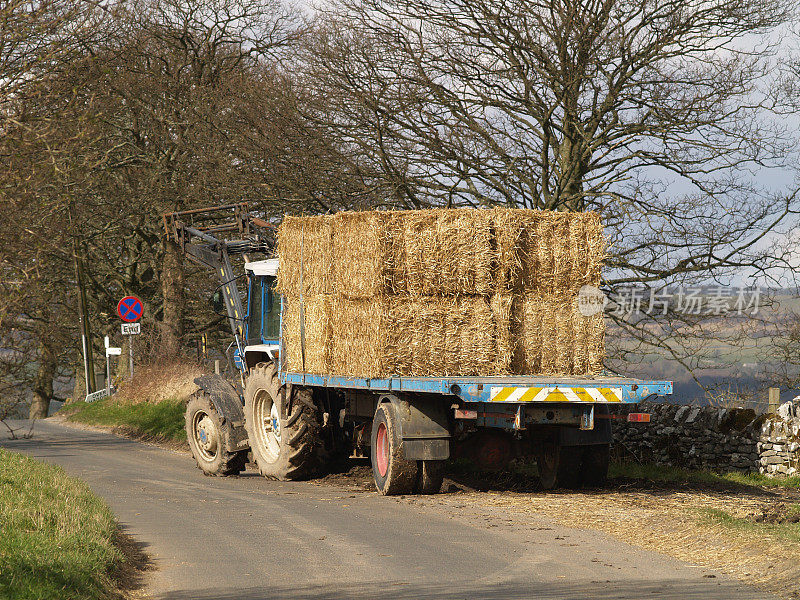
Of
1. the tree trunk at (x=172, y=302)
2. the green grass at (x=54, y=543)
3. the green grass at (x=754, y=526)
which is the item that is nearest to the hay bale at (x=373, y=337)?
the green grass at (x=54, y=543)

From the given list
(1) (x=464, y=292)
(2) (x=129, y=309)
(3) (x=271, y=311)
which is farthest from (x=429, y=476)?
(2) (x=129, y=309)

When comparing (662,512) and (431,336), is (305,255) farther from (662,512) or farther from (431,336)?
(662,512)

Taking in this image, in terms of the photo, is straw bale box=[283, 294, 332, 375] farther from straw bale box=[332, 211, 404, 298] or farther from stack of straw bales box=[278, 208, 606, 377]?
straw bale box=[332, 211, 404, 298]

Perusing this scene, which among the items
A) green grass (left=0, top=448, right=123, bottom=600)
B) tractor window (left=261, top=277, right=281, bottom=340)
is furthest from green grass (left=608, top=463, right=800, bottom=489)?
green grass (left=0, top=448, right=123, bottom=600)

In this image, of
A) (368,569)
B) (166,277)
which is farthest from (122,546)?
(166,277)

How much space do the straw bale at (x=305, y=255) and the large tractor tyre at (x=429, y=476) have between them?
241 cm

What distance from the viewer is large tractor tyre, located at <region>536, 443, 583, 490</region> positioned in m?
12.3

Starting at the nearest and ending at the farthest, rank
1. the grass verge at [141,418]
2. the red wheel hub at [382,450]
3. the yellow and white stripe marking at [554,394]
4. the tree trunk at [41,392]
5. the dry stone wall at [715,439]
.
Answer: the yellow and white stripe marking at [554,394], the red wheel hub at [382,450], the dry stone wall at [715,439], the grass verge at [141,418], the tree trunk at [41,392]

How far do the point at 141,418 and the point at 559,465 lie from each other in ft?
45.1

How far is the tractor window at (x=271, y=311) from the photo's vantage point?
48.7ft

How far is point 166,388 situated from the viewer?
2497 centimetres

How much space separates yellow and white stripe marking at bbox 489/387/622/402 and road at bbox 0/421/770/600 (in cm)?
114

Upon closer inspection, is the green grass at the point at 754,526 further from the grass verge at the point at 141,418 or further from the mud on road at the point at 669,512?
the grass verge at the point at 141,418

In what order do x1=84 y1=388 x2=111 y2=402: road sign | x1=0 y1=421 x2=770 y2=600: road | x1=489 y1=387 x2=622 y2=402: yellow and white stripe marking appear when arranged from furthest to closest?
1. x1=84 y1=388 x2=111 y2=402: road sign
2. x1=489 y1=387 x2=622 y2=402: yellow and white stripe marking
3. x1=0 y1=421 x2=770 y2=600: road
